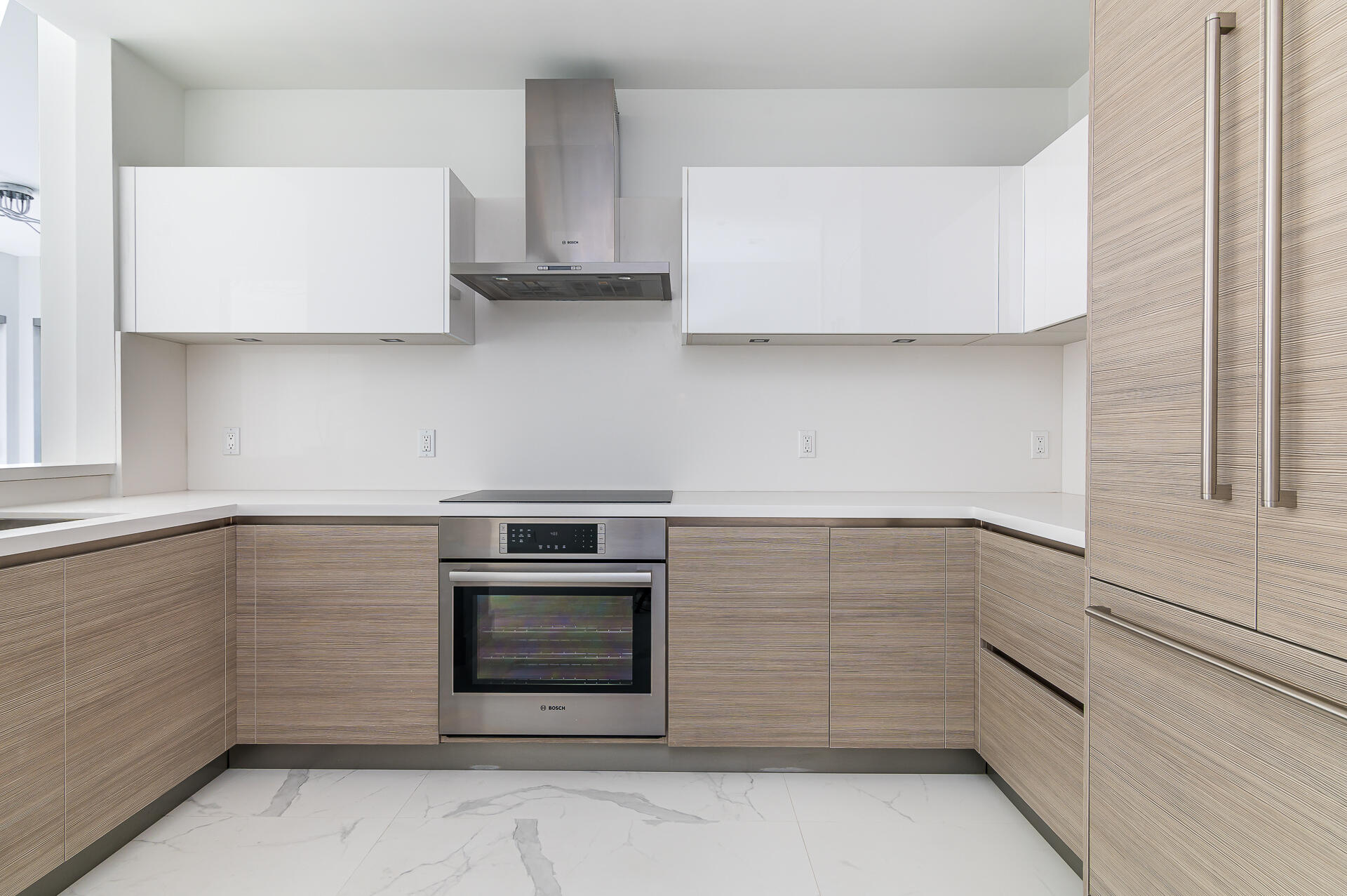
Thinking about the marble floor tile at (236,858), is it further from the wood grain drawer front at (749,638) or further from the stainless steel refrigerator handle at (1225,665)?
the stainless steel refrigerator handle at (1225,665)

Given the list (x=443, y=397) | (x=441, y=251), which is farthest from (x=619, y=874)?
(x=441, y=251)

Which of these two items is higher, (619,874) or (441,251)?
(441,251)

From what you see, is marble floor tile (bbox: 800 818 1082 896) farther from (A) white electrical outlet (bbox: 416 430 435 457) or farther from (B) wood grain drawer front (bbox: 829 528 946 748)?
(A) white electrical outlet (bbox: 416 430 435 457)

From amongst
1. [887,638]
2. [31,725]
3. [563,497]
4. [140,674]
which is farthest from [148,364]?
[887,638]

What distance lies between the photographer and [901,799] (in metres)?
2.07

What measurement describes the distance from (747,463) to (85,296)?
246 cm

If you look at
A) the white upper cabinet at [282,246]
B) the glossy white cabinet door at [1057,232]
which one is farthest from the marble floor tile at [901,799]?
the white upper cabinet at [282,246]

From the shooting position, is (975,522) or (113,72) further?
(113,72)

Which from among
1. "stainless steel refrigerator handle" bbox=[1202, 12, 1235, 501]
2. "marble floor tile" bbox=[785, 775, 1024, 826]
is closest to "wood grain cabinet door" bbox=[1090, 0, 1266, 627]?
"stainless steel refrigerator handle" bbox=[1202, 12, 1235, 501]

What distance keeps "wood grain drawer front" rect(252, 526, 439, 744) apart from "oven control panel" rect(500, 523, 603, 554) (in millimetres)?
234

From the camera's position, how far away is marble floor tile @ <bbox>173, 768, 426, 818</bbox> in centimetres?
199

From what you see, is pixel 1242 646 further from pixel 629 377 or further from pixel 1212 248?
pixel 629 377

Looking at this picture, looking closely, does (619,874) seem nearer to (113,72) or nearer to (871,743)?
(871,743)

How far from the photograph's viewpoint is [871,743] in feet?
7.09
